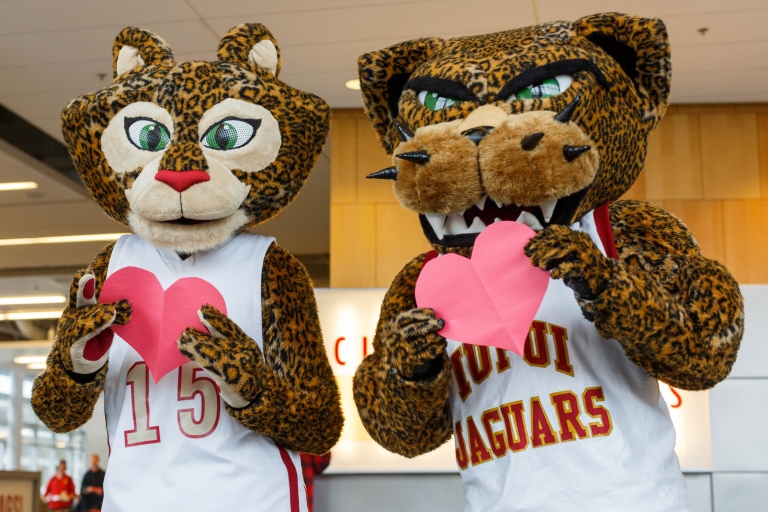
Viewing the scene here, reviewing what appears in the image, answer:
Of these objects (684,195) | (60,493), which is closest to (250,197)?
(684,195)

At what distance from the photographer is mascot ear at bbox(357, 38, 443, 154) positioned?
179cm

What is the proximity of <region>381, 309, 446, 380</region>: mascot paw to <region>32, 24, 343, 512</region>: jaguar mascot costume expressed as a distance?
0.31 m

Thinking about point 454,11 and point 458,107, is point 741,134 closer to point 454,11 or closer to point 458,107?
point 454,11

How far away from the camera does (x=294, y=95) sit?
191cm

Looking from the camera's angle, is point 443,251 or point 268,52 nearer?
point 443,251

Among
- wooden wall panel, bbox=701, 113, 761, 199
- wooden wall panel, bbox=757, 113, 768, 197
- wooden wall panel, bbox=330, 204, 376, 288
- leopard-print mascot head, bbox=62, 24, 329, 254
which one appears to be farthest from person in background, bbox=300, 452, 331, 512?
leopard-print mascot head, bbox=62, 24, 329, 254

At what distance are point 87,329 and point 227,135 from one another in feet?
1.54

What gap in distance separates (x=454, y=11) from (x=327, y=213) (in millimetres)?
4161

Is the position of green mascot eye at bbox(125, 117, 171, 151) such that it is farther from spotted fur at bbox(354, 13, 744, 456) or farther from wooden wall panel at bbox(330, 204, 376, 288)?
wooden wall panel at bbox(330, 204, 376, 288)

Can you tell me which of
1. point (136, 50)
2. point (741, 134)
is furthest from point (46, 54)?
point (741, 134)

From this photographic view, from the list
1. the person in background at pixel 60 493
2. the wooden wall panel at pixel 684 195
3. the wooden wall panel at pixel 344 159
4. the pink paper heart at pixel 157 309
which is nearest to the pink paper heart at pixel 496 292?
the pink paper heart at pixel 157 309

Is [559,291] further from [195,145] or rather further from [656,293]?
[195,145]

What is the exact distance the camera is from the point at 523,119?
1.46 meters

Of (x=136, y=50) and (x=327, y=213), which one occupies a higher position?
(x=327, y=213)
